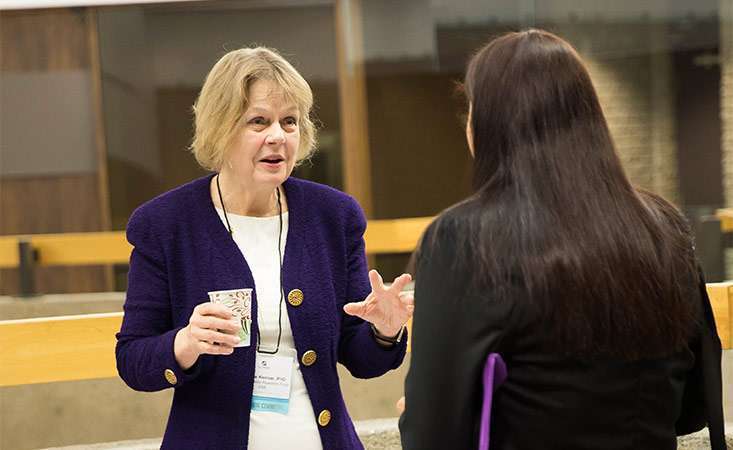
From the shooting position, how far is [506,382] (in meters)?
Result: 1.50

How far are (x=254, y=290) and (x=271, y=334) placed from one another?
104mm

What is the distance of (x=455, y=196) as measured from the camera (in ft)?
25.3

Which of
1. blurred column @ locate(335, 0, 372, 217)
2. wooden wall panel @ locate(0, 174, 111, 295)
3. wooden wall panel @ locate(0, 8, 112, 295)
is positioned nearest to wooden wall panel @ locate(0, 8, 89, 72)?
wooden wall panel @ locate(0, 8, 112, 295)

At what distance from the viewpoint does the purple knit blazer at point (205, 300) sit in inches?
78.2

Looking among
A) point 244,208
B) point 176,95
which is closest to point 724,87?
point 176,95

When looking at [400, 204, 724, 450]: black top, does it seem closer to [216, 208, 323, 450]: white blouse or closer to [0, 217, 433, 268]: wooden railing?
[216, 208, 323, 450]: white blouse

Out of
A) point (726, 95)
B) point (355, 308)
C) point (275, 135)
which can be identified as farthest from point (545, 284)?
point (726, 95)

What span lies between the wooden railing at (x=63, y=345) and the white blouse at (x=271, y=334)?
1087 millimetres

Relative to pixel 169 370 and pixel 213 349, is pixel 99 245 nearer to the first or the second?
pixel 169 370

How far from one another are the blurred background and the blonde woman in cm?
527

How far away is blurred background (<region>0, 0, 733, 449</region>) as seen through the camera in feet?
23.6

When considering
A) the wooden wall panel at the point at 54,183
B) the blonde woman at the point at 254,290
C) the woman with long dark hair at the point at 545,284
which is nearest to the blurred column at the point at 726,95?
the wooden wall panel at the point at 54,183

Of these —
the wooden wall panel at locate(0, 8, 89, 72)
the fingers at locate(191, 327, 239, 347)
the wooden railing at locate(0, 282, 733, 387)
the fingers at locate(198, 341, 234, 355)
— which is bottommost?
the wooden railing at locate(0, 282, 733, 387)

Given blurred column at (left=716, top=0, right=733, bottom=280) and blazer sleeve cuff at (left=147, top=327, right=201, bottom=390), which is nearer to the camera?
blazer sleeve cuff at (left=147, top=327, right=201, bottom=390)
